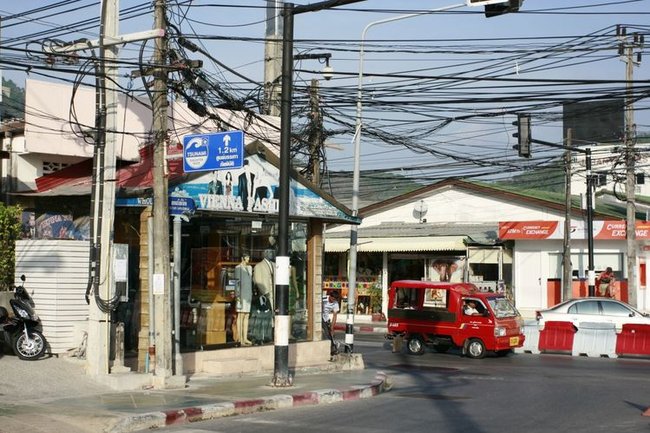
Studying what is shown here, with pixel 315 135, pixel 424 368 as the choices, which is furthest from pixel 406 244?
pixel 424 368

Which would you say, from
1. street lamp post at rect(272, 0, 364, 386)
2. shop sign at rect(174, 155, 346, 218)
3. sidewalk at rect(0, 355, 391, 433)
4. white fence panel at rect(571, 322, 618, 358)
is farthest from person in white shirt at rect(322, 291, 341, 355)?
white fence panel at rect(571, 322, 618, 358)

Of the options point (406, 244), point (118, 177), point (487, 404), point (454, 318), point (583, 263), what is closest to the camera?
point (487, 404)

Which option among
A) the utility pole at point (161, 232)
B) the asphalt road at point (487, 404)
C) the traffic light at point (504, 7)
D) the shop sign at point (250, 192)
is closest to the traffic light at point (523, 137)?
the asphalt road at point (487, 404)

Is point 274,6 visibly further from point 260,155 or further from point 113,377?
point 113,377

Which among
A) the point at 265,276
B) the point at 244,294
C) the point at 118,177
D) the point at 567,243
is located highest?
the point at 118,177

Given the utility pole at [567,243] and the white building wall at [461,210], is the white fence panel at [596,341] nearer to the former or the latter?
the utility pole at [567,243]

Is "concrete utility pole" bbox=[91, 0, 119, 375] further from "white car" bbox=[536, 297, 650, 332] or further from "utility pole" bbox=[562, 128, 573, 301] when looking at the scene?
"utility pole" bbox=[562, 128, 573, 301]

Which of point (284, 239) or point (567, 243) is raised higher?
point (567, 243)

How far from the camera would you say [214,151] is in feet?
52.7

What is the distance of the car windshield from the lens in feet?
82.9

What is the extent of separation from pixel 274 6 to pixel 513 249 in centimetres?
2137

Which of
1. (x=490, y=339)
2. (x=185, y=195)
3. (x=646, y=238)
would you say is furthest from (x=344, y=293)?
(x=185, y=195)

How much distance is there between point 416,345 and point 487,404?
1132 cm

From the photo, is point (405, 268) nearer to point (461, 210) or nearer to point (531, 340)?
point (461, 210)
